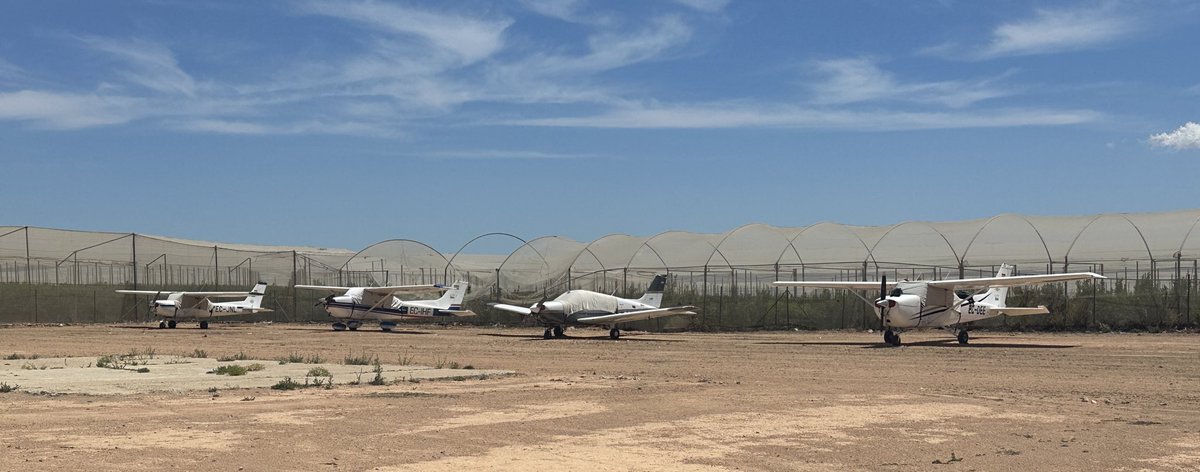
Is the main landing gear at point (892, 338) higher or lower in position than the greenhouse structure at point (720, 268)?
lower

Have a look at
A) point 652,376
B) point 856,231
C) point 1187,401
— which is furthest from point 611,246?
point 1187,401

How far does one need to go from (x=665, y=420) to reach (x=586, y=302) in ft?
73.8

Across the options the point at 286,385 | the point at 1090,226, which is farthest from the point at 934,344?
the point at 286,385

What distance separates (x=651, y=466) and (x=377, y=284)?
46.5m

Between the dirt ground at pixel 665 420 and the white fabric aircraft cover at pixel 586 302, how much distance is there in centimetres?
1216

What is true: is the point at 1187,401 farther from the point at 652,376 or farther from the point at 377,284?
the point at 377,284

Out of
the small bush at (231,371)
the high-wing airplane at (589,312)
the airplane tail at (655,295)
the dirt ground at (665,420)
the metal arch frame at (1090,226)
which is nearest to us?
the dirt ground at (665,420)

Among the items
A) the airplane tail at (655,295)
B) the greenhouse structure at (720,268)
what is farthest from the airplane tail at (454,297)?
the airplane tail at (655,295)

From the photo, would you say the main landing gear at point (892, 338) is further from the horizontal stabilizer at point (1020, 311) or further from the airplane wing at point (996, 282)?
the horizontal stabilizer at point (1020, 311)

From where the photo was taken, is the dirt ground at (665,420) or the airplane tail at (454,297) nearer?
the dirt ground at (665,420)

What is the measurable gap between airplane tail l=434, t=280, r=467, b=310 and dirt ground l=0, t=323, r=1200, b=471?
2108cm

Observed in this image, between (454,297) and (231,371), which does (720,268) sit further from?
(231,371)

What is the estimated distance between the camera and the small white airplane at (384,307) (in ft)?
137

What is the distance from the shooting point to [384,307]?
138 feet
